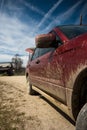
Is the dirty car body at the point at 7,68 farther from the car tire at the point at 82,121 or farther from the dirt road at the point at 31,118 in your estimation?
the car tire at the point at 82,121

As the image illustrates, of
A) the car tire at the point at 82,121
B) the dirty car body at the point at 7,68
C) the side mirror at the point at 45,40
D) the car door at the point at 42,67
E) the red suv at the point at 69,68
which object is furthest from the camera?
the dirty car body at the point at 7,68

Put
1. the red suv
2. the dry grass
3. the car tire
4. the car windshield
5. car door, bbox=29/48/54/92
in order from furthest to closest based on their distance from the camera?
1. car door, bbox=29/48/54/92
2. the dry grass
3. the car windshield
4. the red suv
5. the car tire

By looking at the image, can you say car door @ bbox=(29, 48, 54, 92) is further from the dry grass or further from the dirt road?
the dry grass

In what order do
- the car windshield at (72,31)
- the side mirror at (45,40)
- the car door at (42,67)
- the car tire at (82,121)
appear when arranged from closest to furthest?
1. the car tire at (82,121)
2. the side mirror at (45,40)
3. the car windshield at (72,31)
4. the car door at (42,67)

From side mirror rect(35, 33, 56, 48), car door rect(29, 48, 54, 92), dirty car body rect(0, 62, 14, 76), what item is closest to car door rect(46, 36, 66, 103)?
side mirror rect(35, 33, 56, 48)

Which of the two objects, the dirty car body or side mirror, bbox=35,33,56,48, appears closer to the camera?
side mirror, bbox=35,33,56,48

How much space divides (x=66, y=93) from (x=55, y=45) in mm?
872

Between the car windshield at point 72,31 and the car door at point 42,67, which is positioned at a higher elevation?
the car windshield at point 72,31

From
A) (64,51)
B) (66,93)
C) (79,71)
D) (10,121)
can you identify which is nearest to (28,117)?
(10,121)

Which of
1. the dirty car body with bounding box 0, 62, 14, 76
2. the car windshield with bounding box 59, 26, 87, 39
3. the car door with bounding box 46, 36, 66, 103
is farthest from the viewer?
the dirty car body with bounding box 0, 62, 14, 76

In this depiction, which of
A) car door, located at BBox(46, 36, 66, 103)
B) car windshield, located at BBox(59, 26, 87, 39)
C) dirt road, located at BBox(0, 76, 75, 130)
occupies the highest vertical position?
car windshield, located at BBox(59, 26, 87, 39)

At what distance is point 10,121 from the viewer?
337 cm

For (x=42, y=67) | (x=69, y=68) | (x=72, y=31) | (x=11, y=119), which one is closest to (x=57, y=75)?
(x=69, y=68)

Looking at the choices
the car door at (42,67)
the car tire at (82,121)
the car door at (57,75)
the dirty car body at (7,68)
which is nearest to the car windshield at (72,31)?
the car door at (57,75)
